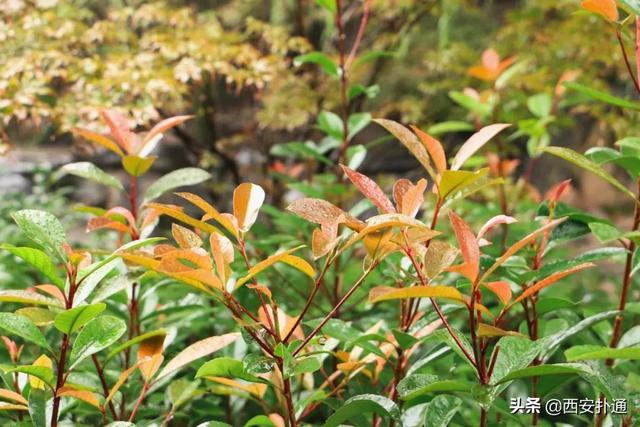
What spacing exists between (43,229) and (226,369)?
221mm

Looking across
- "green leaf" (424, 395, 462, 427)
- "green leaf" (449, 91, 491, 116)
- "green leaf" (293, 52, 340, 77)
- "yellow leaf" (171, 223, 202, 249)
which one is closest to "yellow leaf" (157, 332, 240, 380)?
"yellow leaf" (171, 223, 202, 249)

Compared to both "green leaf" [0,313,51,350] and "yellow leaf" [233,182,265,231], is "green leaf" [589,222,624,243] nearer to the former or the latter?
"yellow leaf" [233,182,265,231]

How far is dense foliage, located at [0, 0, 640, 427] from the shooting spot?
2.03 feet

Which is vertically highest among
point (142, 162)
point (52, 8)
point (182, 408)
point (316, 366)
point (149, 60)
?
point (52, 8)

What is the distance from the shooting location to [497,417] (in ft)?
3.11

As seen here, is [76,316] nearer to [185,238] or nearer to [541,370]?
[185,238]

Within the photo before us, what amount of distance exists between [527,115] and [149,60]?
1.37 metres

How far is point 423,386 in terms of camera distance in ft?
2.24

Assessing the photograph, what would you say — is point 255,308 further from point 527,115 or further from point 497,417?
point 527,115

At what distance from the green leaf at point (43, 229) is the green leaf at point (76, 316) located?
0.18 feet

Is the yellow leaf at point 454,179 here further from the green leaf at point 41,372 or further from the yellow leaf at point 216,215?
the green leaf at point 41,372

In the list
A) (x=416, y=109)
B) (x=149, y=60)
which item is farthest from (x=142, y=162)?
(x=416, y=109)

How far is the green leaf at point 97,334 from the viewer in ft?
2.06

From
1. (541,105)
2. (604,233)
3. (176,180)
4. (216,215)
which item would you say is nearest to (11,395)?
(216,215)
